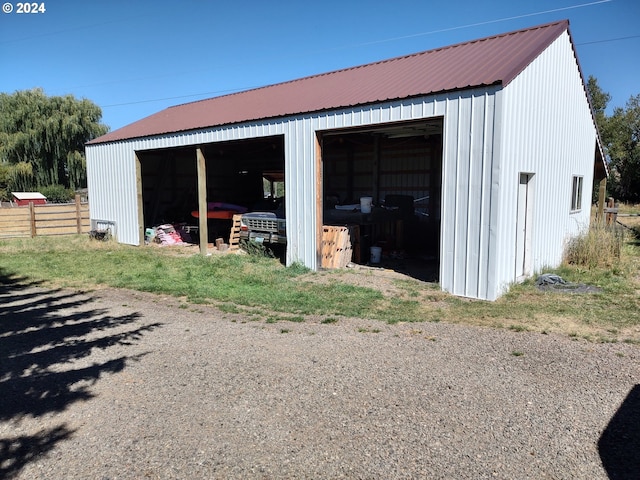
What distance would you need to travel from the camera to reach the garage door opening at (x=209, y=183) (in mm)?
15270

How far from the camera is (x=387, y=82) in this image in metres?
9.65

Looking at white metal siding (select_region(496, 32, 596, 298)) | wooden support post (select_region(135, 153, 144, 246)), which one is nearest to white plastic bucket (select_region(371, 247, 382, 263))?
white metal siding (select_region(496, 32, 596, 298))

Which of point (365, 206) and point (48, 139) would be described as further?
point (48, 139)

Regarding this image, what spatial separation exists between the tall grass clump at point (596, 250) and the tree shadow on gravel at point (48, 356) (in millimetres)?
9017

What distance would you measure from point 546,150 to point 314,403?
25.3 feet

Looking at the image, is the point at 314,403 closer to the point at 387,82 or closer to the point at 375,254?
the point at 375,254

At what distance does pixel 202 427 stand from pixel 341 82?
1016 cm

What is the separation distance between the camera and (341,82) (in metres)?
11.8

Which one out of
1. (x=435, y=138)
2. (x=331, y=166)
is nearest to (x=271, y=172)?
(x=331, y=166)

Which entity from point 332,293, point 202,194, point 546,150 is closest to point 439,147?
point 546,150

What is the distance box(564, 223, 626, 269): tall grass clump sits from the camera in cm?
980

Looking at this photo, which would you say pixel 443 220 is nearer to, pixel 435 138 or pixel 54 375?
pixel 54 375

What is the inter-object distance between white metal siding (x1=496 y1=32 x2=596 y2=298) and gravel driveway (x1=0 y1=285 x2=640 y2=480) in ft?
8.70

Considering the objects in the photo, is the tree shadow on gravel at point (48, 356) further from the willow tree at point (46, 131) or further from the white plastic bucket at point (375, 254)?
the willow tree at point (46, 131)
